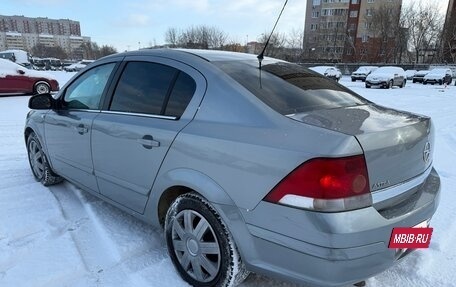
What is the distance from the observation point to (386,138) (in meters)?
1.89

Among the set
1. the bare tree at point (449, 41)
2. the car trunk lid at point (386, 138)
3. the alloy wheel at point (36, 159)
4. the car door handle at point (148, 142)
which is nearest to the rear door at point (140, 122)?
the car door handle at point (148, 142)

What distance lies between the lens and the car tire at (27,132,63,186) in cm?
416

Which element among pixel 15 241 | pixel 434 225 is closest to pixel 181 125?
pixel 15 241

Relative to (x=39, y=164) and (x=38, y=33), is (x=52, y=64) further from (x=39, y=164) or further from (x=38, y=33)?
(x=38, y=33)

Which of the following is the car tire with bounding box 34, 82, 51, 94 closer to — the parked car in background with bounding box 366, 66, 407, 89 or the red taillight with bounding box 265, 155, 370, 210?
the red taillight with bounding box 265, 155, 370, 210

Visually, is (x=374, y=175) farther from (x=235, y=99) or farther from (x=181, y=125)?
(x=181, y=125)

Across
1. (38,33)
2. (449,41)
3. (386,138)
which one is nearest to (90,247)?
(386,138)

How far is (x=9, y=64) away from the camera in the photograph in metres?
13.1

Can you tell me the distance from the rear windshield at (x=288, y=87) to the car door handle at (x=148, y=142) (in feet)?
2.29

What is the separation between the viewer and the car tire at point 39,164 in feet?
13.6

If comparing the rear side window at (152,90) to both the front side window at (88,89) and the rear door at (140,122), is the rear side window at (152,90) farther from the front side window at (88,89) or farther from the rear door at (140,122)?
the front side window at (88,89)

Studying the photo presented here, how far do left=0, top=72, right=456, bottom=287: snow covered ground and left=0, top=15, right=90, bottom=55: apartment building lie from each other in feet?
364

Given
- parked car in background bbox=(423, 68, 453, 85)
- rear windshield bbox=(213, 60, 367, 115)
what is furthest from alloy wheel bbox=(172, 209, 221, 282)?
parked car in background bbox=(423, 68, 453, 85)

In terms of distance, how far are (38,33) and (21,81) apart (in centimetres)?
13546
